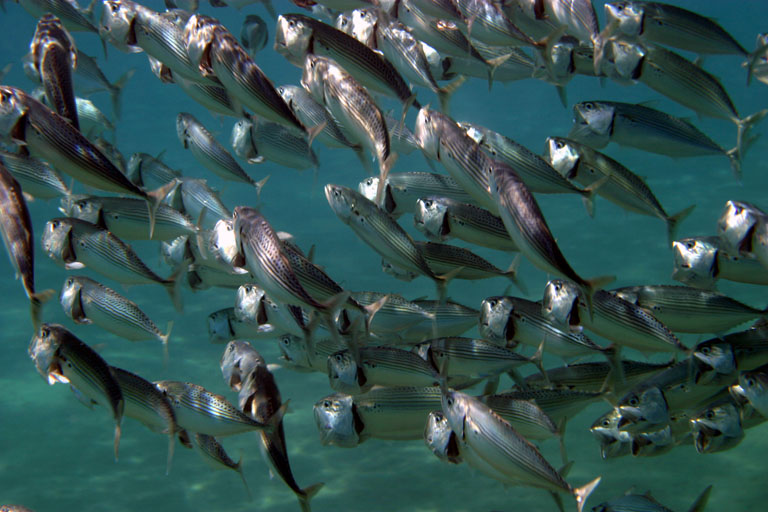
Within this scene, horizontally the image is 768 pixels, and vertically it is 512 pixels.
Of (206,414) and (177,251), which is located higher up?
(177,251)

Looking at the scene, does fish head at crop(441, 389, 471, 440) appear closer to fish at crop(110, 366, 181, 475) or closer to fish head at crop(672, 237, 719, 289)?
fish at crop(110, 366, 181, 475)

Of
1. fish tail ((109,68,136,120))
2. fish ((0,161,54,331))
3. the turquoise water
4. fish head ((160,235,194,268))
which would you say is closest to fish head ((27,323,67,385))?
fish ((0,161,54,331))

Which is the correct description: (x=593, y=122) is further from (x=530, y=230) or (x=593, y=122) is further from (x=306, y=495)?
(x=306, y=495)

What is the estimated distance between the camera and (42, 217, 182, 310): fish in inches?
116

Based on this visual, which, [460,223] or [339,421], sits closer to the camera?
[339,421]

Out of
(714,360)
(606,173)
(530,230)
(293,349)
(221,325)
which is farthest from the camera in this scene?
(221,325)

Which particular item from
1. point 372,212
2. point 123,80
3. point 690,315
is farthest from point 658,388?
Answer: point 123,80

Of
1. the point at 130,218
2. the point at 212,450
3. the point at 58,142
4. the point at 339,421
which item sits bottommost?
the point at 212,450

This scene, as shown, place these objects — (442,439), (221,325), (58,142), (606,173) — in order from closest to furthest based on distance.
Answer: (58,142), (442,439), (606,173), (221,325)

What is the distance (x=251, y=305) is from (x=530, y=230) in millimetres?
1776

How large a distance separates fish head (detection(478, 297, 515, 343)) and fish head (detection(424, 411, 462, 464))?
2.17 feet

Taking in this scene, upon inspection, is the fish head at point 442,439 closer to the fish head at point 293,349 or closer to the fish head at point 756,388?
the fish head at point 293,349

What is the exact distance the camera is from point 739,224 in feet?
8.07

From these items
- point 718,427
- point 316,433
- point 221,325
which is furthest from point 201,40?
point 316,433
